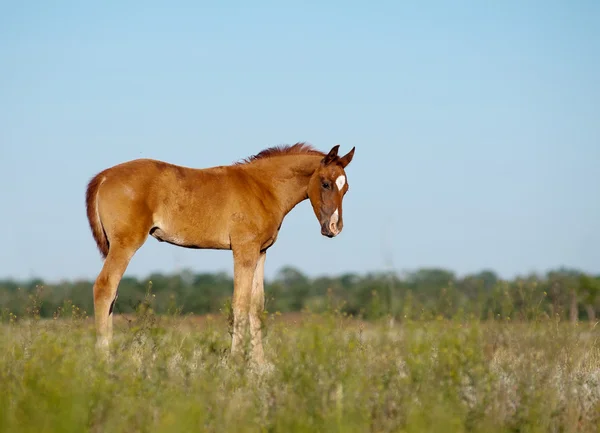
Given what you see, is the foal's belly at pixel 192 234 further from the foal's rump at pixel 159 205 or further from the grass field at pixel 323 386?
the grass field at pixel 323 386

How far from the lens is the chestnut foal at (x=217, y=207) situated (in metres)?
10.6

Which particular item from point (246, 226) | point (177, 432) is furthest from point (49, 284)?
point (177, 432)

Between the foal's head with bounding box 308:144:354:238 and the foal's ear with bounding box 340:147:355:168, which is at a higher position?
the foal's ear with bounding box 340:147:355:168

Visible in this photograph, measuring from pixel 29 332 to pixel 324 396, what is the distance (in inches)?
183

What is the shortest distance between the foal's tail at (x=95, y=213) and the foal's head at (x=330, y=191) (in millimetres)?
3068

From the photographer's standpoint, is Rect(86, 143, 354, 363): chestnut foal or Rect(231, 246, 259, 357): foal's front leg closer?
Rect(86, 143, 354, 363): chestnut foal

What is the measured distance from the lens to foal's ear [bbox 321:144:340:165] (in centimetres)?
1149

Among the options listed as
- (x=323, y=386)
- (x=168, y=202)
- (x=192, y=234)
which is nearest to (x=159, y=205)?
(x=168, y=202)

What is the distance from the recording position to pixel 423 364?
714 cm

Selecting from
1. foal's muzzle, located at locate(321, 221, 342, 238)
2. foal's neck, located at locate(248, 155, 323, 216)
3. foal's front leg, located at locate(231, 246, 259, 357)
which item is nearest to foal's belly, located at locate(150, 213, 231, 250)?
foal's front leg, located at locate(231, 246, 259, 357)

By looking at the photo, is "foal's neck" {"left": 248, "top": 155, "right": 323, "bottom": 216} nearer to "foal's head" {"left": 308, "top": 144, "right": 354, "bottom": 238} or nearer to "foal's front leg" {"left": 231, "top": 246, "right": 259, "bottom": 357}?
"foal's head" {"left": 308, "top": 144, "right": 354, "bottom": 238}

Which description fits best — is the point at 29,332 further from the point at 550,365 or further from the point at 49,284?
the point at 550,365

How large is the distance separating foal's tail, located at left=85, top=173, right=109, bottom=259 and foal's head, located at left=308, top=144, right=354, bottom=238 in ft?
10.1

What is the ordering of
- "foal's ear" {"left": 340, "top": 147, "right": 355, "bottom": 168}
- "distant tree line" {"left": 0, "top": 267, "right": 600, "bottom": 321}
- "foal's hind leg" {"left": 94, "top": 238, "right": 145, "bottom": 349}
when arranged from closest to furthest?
"distant tree line" {"left": 0, "top": 267, "right": 600, "bottom": 321} < "foal's hind leg" {"left": 94, "top": 238, "right": 145, "bottom": 349} < "foal's ear" {"left": 340, "top": 147, "right": 355, "bottom": 168}
